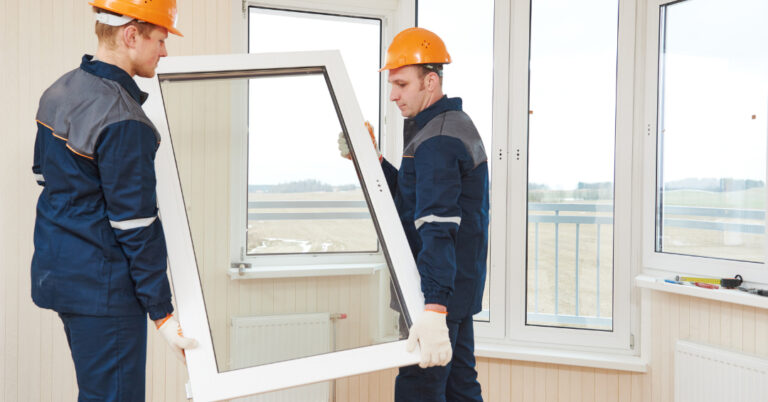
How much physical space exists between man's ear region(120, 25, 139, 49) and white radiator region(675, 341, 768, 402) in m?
2.41

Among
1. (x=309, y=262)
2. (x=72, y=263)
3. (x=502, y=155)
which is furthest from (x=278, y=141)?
(x=502, y=155)

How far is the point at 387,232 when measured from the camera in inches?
62.5

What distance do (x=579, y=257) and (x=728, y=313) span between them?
0.67m

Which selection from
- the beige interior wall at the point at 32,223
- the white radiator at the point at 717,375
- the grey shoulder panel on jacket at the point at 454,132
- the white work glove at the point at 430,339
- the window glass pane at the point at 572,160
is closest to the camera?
the white work glove at the point at 430,339

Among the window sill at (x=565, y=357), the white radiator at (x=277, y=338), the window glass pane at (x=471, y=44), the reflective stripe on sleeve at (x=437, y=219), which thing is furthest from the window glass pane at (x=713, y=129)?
the white radiator at (x=277, y=338)

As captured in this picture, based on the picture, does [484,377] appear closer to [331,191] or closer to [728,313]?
[728,313]

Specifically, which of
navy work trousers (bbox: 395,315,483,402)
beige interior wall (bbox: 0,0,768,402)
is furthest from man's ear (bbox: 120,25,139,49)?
navy work trousers (bbox: 395,315,483,402)

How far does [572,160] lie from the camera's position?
2.62 meters

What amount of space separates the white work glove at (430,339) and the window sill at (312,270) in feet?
0.77

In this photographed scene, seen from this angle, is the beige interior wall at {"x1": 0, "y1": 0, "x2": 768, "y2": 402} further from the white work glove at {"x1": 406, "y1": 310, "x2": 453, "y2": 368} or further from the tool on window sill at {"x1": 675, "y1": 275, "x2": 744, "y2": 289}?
the white work glove at {"x1": 406, "y1": 310, "x2": 453, "y2": 368}

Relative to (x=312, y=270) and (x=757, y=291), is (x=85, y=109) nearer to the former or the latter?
(x=312, y=270)

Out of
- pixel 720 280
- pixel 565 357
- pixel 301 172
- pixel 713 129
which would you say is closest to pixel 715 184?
pixel 713 129

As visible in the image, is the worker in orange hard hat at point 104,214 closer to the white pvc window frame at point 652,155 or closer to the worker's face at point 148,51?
the worker's face at point 148,51

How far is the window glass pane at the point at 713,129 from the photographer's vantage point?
222 cm
